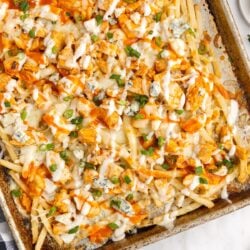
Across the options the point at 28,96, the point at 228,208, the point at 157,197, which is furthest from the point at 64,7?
the point at 228,208

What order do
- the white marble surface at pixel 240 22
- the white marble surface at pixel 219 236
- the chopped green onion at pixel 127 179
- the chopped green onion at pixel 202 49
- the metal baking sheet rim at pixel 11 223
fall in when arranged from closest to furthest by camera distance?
the metal baking sheet rim at pixel 11 223
the chopped green onion at pixel 127 179
the chopped green onion at pixel 202 49
the white marble surface at pixel 219 236
the white marble surface at pixel 240 22

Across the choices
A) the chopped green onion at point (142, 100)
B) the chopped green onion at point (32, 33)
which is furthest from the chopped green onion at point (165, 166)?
the chopped green onion at point (32, 33)

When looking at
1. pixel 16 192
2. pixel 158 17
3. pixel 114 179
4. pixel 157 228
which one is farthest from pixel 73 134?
pixel 158 17

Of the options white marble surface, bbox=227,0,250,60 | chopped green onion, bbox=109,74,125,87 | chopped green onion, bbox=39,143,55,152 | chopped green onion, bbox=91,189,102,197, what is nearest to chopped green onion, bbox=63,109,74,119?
chopped green onion, bbox=39,143,55,152

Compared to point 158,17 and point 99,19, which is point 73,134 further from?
point 158,17

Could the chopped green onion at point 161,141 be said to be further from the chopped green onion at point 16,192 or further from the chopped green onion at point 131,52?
the chopped green onion at point 16,192

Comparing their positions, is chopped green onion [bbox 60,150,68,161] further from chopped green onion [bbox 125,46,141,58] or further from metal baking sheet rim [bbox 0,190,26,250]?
chopped green onion [bbox 125,46,141,58]

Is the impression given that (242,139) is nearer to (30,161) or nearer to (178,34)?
(178,34)

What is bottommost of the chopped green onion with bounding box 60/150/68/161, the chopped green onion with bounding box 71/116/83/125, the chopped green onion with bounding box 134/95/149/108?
the chopped green onion with bounding box 60/150/68/161
